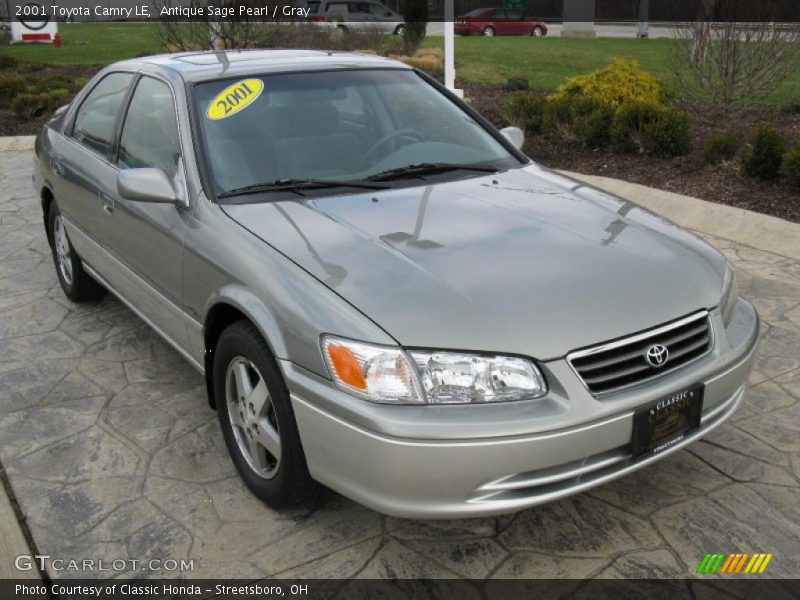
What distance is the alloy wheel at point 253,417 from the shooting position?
2943 mm

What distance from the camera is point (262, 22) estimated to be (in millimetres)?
15195

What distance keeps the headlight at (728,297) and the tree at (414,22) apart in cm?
1934

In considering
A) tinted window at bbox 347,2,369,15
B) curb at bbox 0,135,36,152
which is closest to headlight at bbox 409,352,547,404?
curb at bbox 0,135,36,152

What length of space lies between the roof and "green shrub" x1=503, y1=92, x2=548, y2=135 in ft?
17.3

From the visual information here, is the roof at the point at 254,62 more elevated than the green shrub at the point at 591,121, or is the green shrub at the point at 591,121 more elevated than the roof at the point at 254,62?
the roof at the point at 254,62

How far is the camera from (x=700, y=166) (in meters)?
7.64

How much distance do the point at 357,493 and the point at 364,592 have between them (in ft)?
1.26

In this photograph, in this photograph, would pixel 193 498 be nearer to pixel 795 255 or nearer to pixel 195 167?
pixel 195 167

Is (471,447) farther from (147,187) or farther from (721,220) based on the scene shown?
(721,220)

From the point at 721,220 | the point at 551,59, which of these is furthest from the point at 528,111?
the point at 551,59

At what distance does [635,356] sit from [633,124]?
6252 millimetres

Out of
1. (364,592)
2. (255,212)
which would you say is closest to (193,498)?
(364,592)

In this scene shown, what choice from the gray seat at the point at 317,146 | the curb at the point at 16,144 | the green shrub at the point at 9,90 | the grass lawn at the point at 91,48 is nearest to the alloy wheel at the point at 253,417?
the gray seat at the point at 317,146
